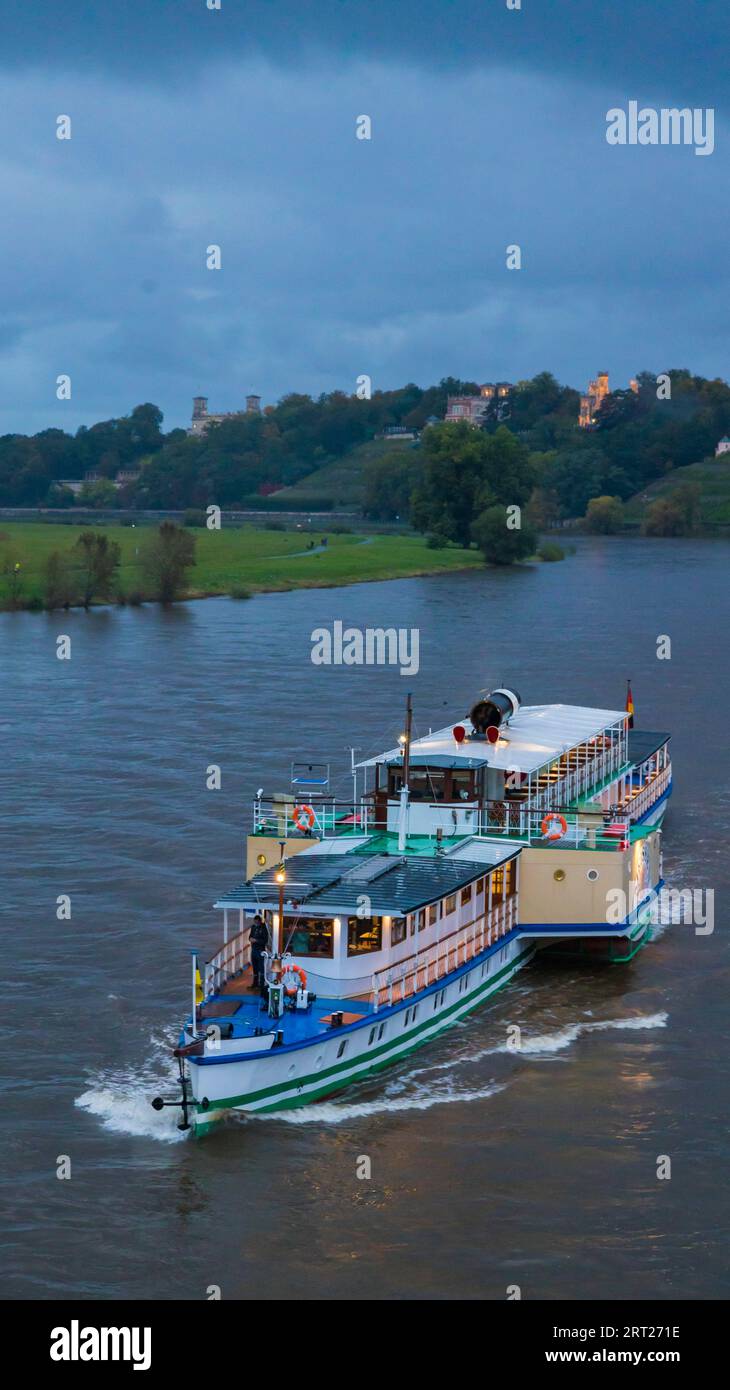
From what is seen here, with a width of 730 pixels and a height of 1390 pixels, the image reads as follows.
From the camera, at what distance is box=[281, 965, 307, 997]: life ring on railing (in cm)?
2575

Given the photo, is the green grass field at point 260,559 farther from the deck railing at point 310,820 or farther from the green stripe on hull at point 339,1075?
the green stripe on hull at point 339,1075

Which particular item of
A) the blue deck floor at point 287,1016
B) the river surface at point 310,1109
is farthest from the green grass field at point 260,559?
the blue deck floor at point 287,1016

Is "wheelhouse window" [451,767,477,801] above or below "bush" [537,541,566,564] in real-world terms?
below

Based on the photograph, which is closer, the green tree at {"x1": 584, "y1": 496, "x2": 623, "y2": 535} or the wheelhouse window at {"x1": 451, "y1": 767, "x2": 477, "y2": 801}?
the wheelhouse window at {"x1": 451, "y1": 767, "x2": 477, "y2": 801}

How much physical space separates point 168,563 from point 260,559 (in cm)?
2689

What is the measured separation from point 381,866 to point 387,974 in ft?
8.38

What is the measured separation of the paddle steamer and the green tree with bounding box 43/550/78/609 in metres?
64.8

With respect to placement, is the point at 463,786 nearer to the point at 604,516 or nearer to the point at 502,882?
the point at 502,882

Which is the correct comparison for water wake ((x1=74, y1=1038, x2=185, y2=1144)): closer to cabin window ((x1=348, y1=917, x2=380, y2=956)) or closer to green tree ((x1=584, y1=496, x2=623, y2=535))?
cabin window ((x1=348, y1=917, x2=380, y2=956))

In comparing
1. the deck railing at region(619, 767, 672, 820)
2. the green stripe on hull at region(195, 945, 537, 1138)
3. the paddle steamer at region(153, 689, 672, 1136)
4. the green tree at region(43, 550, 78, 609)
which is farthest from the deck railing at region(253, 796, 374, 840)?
the green tree at region(43, 550, 78, 609)

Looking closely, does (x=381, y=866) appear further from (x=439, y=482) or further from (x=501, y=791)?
(x=439, y=482)

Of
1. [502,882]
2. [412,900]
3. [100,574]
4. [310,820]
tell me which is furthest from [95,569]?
[412,900]

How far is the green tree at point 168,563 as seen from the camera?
105 metres

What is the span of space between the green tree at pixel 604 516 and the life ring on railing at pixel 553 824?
160 metres
